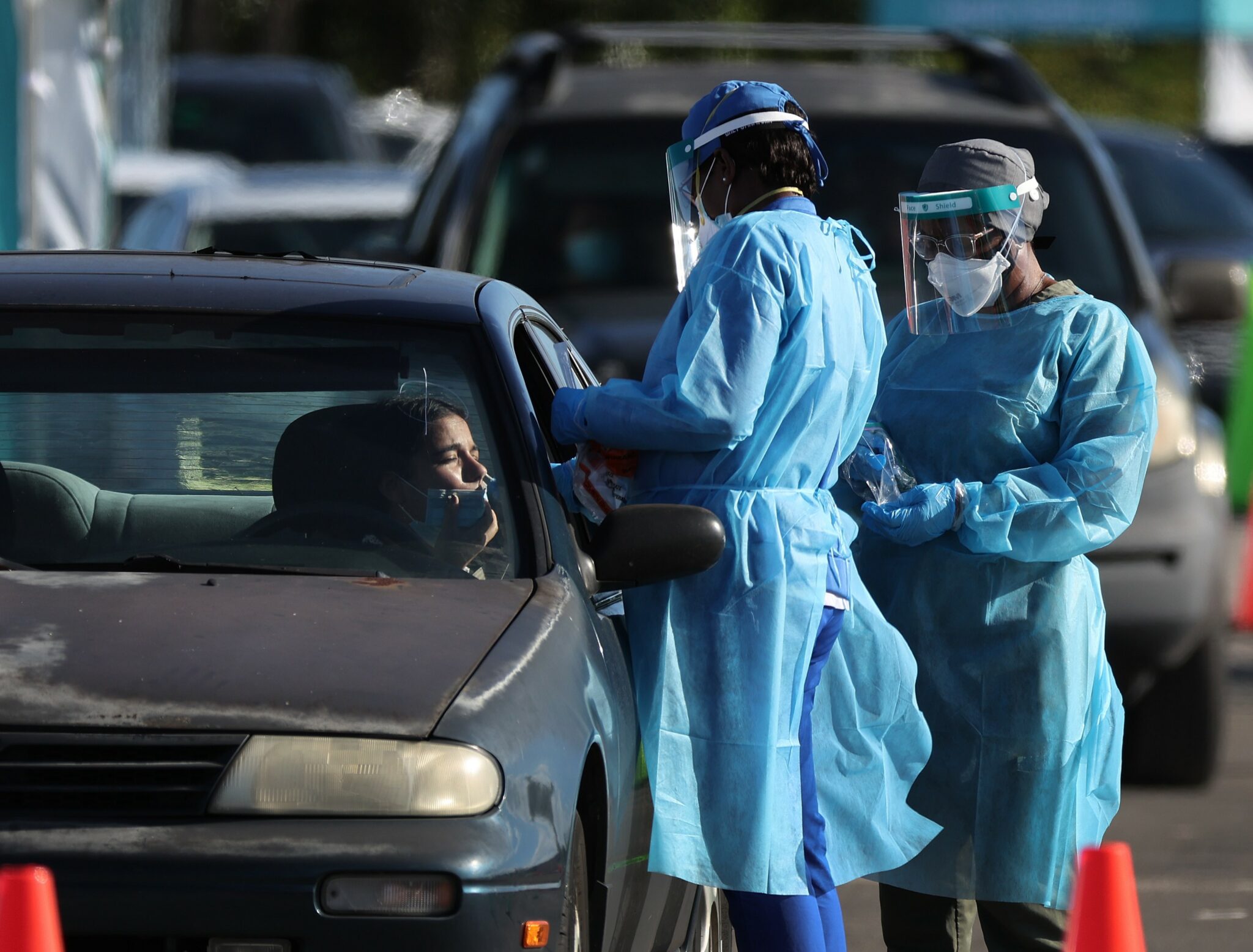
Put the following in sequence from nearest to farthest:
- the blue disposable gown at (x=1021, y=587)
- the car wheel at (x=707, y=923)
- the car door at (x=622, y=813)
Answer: the car door at (x=622, y=813), the blue disposable gown at (x=1021, y=587), the car wheel at (x=707, y=923)

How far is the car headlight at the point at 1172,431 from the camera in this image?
7.10 metres

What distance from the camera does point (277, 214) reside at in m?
12.0

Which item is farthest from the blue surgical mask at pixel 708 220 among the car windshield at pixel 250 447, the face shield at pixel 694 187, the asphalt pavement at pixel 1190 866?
the asphalt pavement at pixel 1190 866

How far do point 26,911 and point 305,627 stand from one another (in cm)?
67

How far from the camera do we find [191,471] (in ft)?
13.2

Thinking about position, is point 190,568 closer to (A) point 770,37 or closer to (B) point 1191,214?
(A) point 770,37

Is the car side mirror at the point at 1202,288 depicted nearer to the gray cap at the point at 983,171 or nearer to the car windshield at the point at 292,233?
the car windshield at the point at 292,233

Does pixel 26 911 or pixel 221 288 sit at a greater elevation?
pixel 221 288

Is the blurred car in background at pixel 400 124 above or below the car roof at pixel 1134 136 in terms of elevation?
below

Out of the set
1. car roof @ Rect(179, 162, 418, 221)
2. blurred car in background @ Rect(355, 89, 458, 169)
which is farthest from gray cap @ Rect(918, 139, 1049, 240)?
blurred car in background @ Rect(355, 89, 458, 169)

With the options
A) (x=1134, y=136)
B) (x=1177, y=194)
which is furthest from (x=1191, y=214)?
(x=1134, y=136)

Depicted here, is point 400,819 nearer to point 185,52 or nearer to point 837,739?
point 837,739

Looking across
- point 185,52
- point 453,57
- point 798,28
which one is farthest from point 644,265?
point 453,57

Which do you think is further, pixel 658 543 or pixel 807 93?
pixel 807 93
